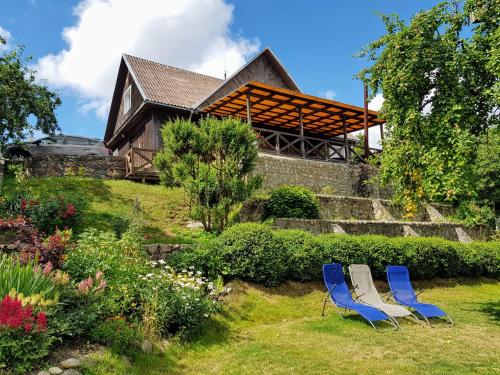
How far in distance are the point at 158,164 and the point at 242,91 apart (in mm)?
6589

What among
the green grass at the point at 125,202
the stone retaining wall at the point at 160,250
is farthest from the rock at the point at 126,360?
the green grass at the point at 125,202

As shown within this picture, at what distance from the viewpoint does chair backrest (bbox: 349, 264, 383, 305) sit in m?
8.83

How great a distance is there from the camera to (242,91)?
1723cm

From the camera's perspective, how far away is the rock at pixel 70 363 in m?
4.78

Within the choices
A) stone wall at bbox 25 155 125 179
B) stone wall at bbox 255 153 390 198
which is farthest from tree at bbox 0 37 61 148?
stone wall at bbox 255 153 390 198

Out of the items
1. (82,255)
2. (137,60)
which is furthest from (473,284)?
(137,60)

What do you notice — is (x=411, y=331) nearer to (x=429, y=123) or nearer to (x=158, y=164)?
(x=429, y=123)

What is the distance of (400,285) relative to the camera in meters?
9.32

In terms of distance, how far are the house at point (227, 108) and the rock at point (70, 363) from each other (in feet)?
41.6

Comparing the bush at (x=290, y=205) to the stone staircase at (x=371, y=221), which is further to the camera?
the bush at (x=290, y=205)

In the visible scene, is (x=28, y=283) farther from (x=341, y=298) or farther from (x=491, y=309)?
(x=491, y=309)

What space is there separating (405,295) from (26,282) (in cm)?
731

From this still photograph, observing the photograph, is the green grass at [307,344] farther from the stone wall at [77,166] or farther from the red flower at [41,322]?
the stone wall at [77,166]

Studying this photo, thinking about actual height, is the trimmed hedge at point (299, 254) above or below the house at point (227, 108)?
below
